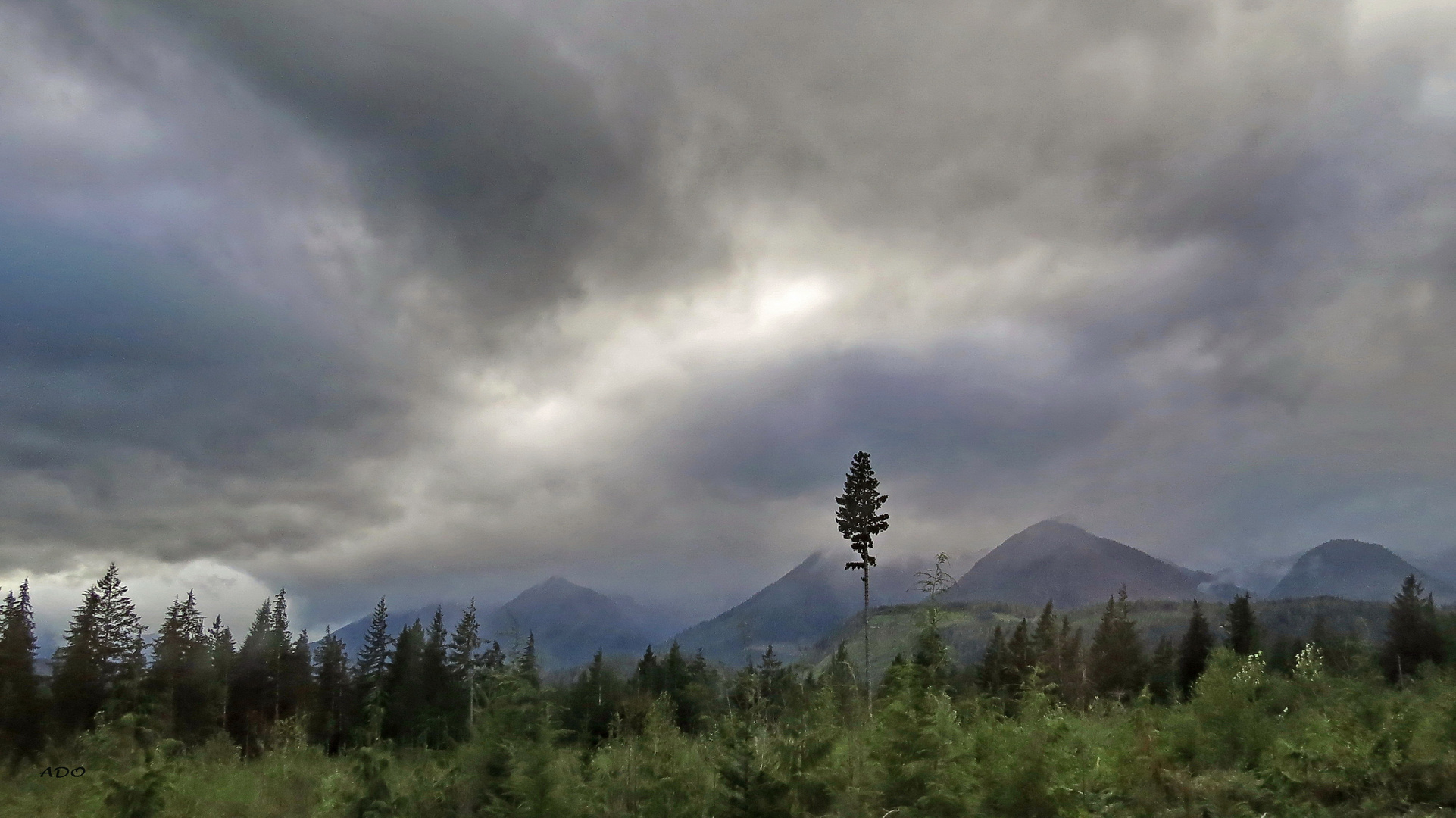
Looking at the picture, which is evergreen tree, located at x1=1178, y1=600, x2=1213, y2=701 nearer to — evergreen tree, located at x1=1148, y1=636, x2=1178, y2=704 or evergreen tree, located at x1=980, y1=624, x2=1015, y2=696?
evergreen tree, located at x1=1148, y1=636, x2=1178, y2=704

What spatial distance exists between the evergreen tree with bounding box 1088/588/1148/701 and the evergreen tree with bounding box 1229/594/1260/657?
10.5 m

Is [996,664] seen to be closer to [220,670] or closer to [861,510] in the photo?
[861,510]

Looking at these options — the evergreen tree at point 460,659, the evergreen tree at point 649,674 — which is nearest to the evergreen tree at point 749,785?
the evergreen tree at point 460,659

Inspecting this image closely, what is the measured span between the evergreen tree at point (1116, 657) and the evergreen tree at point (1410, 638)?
26.4m

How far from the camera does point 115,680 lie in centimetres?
5994

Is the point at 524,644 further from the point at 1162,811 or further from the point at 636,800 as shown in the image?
the point at 1162,811

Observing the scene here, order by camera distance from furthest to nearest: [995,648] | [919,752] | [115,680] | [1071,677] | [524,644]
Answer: [995,648]
[1071,677]
[115,680]
[524,644]
[919,752]

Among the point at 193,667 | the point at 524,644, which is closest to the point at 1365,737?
the point at 524,644

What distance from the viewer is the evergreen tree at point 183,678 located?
64.7m

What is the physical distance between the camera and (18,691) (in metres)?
57.2

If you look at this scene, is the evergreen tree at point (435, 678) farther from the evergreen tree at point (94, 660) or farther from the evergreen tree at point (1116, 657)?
the evergreen tree at point (1116, 657)

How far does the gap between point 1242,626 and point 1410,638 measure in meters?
18.5

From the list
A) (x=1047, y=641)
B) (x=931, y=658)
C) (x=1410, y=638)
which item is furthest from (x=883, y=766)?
(x=1410, y=638)

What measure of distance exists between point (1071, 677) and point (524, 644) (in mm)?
77558
